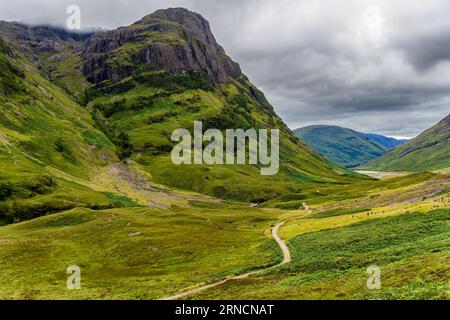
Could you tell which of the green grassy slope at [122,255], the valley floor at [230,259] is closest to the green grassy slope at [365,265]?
the valley floor at [230,259]

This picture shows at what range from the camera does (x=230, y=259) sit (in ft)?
248

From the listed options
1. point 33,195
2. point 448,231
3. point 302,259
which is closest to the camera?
point 448,231

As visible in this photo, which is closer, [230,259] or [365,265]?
[365,265]

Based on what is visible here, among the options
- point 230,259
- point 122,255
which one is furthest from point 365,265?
point 122,255

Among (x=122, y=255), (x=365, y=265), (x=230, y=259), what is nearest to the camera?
(x=365, y=265)

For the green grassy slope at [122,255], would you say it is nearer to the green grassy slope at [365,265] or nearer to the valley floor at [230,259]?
the valley floor at [230,259]

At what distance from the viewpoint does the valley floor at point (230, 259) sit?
140ft

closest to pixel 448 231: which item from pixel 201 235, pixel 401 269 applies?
pixel 401 269

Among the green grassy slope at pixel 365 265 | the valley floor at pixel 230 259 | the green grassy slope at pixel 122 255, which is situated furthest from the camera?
the green grassy slope at pixel 122 255

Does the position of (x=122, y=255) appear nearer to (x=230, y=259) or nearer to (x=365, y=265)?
(x=230, y=259)

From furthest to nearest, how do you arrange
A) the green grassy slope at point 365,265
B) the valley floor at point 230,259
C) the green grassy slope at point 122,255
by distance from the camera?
1. the green grassy slope at point 122,255
2. the valley floor at point 230,259
3. the green grassy slope at point 365,265

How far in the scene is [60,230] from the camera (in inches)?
4461
